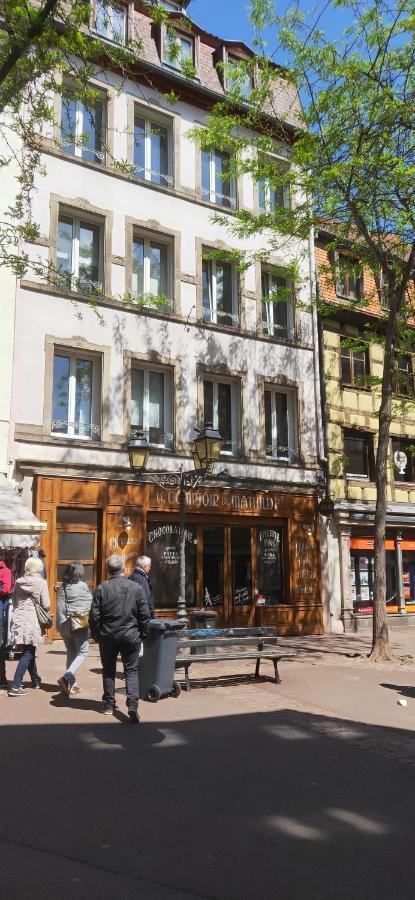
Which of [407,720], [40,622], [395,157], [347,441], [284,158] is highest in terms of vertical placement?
[284,158]

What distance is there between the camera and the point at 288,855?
4031 millimetres

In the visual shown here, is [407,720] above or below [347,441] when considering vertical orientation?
below

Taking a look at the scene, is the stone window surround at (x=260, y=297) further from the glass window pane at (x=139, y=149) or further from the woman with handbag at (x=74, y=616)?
the woman with handbag at (x=74, y=616)

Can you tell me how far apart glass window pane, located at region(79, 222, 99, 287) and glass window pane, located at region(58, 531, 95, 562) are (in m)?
5.68

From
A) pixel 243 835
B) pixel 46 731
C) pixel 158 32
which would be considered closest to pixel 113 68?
pixel 158 32

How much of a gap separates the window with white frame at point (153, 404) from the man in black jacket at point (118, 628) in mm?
9217

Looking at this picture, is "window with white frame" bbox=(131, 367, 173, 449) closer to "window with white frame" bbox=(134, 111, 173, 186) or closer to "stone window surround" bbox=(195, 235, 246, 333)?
"stone window surround" bbox=(195, 235, 246, 333)

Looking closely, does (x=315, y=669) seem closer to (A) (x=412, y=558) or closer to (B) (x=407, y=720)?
(B) (x=407, y=720)

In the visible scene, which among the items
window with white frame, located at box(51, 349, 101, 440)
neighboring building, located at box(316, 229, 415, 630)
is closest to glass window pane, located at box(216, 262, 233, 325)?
neighboring building, located at box(316, 229, 415, 630)

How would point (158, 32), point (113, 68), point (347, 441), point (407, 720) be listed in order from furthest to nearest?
point (347, 441), point (158, 32), point (113, 68), point (407, 720)

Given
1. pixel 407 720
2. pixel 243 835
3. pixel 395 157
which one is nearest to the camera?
pixel 243 835

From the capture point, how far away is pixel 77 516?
600 inches

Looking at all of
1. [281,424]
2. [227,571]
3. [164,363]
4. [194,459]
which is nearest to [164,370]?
[164,363]

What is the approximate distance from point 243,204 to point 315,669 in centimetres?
1280
